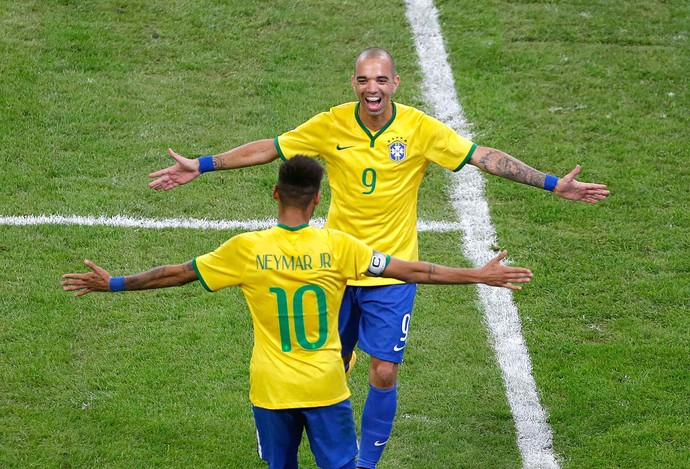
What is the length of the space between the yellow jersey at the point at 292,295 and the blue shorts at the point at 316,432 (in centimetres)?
9

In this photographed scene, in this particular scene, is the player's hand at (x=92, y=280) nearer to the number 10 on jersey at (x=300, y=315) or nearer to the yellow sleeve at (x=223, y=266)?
the yellow sleeve at (x=223, y=266)

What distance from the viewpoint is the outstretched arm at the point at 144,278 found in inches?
247

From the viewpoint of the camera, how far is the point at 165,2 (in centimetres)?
1365

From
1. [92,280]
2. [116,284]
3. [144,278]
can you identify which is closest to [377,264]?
[144,278]

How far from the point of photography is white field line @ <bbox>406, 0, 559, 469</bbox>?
807cm

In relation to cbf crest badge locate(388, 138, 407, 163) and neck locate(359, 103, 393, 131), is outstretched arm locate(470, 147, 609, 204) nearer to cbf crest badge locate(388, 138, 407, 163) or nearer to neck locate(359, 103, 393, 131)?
cbf crest badge locate(388, 138, 407, 163)

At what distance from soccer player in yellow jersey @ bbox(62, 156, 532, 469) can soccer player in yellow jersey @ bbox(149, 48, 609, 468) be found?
1127 mm

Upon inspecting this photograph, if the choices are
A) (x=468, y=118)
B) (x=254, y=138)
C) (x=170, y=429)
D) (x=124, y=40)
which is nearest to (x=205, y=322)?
(x=170, y=429)

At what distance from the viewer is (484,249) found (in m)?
10.2

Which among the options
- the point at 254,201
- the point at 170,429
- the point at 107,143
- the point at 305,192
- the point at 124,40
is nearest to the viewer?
the point at 305,192

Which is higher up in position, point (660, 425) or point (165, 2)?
point (165, 2)

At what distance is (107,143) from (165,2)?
278 cm

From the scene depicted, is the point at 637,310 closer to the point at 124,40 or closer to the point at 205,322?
the point at 205,322

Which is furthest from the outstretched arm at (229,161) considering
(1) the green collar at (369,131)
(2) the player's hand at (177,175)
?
(1) the green collar at (369,131)
